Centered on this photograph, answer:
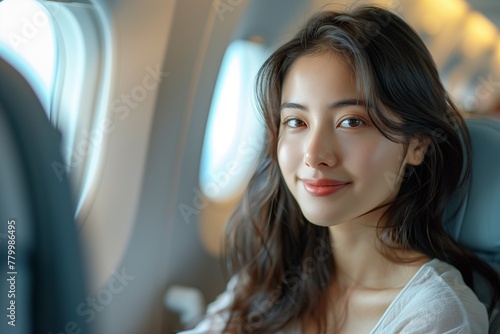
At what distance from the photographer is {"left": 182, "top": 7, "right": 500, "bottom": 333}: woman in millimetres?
Answer: 1547

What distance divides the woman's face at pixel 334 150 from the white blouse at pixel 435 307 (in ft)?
0.83

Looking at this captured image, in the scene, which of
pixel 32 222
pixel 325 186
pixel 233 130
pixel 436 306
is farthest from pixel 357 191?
pixel 233 130

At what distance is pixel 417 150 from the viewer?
1.67 meters

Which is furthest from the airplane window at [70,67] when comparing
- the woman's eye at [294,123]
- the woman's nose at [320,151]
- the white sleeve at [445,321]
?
the white sleeve at [445,321]

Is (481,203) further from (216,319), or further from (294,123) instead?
(216,319)

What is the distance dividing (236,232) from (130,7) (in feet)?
2.90

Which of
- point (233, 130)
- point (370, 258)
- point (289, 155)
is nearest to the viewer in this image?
point (289, 155)

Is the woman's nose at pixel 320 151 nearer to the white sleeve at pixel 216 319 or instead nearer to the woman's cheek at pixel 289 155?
the woman's cheek at pixel 289 155

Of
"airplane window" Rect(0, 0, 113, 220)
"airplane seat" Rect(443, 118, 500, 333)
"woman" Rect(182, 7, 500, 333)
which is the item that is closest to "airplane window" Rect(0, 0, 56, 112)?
"airplane window" Rect(0, 0, 113, 220)

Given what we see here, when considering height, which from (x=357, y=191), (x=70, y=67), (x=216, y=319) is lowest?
(x=216, y=319)

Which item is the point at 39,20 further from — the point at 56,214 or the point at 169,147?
the point at 169,147

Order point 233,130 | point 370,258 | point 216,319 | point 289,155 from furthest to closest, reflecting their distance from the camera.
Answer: point 233,130 < point 216,319 < point 370,258 < point 289,155

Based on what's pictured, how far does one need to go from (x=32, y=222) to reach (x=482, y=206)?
1383mm

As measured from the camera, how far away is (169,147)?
2465 mm
